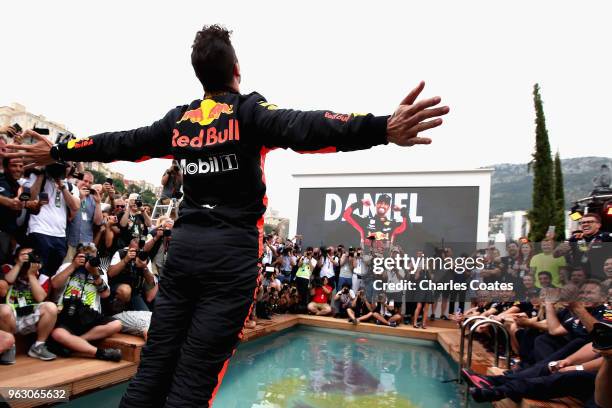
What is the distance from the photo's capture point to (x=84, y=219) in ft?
17.7

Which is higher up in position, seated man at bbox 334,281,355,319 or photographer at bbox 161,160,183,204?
photographer at bbox 161,160,183,204

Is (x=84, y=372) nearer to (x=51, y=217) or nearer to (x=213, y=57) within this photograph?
(x=51, y=217)

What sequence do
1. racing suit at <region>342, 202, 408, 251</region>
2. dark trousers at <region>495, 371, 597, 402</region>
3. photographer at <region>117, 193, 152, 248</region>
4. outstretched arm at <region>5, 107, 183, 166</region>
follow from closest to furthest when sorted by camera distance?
outstretched arm at <region>5, 107, 183, 166</region>, dark trousers at <region>495, 371, 597, 402</region>, photographer at <region>117, 193, 152, 248</region>, racing suit at <region>342, 202, 408, 251</region>

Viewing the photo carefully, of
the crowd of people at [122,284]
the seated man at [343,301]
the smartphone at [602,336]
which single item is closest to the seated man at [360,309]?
the seated man at [343,301]

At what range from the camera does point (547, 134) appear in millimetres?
20406

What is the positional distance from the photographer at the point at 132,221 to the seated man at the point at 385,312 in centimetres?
595

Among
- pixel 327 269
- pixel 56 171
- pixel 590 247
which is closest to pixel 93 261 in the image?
pixel 56 171

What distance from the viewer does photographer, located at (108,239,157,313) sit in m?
5.16

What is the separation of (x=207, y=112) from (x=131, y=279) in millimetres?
4476

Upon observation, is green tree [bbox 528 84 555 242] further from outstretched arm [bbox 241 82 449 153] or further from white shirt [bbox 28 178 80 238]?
outstretched arm [bbox 241 82 449 153]

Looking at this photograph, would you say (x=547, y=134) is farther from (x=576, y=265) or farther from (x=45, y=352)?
(x=45, y=352)

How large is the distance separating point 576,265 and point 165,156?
4.88 m

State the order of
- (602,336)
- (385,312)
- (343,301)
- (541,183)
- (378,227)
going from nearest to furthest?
(602,336) < (385,312) < (343,301) < (378,227) < (541,183)

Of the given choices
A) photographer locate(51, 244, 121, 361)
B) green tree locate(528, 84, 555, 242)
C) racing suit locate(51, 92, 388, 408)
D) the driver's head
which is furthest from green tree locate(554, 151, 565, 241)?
racing suit locate(51, 92, 388, 408)
